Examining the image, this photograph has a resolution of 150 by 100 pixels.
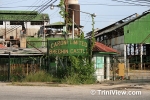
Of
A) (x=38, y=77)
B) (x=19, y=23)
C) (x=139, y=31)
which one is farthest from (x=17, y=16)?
(x=38, y=77)

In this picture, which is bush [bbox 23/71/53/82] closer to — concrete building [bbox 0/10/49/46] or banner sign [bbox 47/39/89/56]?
banner sign [bbox 47/39/89/56]

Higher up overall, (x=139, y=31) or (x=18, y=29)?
(x=18, y=29)

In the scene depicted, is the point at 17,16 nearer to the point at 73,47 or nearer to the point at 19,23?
the point at 19,23

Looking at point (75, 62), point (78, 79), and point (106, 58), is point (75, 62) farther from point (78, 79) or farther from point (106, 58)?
point (106, 58)

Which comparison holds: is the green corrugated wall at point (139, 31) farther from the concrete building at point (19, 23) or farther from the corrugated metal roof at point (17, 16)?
the corrugated metal roof at point (17, 16)

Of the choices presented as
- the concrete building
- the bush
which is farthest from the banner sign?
the concrete building

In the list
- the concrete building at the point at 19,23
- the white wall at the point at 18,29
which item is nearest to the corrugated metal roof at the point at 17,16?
the concrete building at the point at 19,23

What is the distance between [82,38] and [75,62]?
7.39ft

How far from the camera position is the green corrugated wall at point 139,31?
4531 centimetres

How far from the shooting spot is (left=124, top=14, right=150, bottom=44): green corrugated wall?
1784 inches

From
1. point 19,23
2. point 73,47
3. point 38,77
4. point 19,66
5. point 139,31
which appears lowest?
point 38,77

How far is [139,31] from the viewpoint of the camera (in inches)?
1797

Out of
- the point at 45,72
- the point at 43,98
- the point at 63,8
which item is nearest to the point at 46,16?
the point at 63,8

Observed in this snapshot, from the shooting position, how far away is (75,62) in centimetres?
2227
